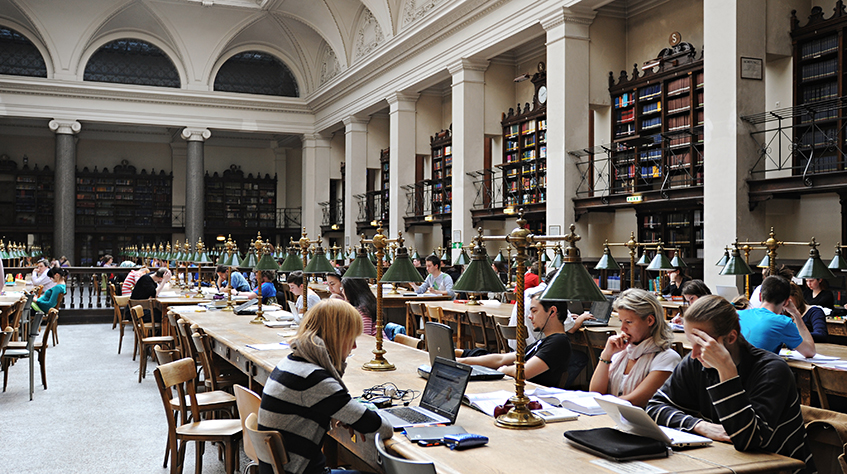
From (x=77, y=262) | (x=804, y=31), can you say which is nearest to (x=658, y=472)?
(x=804, y=31)

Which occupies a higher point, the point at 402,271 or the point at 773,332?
the point at 402,271

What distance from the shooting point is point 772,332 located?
4.07m

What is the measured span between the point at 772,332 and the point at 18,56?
21.0 m

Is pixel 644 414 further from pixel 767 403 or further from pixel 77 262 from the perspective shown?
pixel 77 262

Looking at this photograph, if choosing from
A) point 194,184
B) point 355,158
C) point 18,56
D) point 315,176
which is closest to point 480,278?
point 355,158

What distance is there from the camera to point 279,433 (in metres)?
2.48

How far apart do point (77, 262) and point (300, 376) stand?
74.6 feet

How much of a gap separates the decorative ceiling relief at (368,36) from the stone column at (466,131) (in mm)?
3860

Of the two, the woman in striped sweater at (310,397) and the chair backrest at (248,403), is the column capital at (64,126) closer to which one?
the chair backrest at (248,403)

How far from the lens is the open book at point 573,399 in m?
2.71

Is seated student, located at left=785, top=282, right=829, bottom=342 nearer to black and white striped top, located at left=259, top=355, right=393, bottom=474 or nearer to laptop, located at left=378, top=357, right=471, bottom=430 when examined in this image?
laptop, located at left=378, top=357, right=471, bottom=430

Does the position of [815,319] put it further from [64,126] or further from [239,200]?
[239,200]

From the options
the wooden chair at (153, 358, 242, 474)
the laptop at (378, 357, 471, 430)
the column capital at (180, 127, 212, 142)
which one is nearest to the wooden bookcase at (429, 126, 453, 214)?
the column capital at (180, 127, 212, 142)

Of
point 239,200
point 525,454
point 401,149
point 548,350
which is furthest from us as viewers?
point 239,200
